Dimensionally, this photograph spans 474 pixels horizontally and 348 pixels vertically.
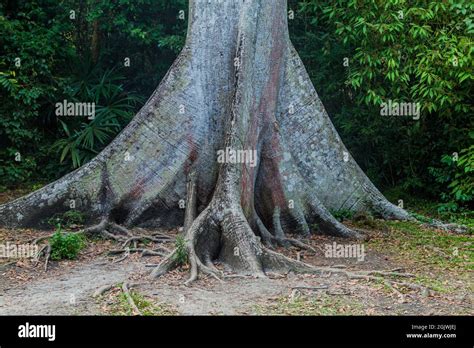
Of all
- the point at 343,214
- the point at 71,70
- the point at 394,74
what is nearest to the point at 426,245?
the point at 343,214

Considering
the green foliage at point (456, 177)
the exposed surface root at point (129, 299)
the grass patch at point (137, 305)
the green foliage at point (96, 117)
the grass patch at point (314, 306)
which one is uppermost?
the green foliage at point (96, 117)

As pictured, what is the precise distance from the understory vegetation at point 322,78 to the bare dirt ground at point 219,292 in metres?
4.25

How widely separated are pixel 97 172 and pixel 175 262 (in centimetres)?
277

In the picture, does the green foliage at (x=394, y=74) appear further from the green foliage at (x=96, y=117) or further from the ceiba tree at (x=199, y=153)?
the green foliage at (x=96, y=117)

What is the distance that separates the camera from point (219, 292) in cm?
726

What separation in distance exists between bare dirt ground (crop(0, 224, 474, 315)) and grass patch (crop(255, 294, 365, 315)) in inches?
0.4

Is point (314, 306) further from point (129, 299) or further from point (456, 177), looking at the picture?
point (456, 177)

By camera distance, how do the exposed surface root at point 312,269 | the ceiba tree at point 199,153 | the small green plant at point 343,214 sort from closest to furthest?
1. the exposed surface root at point 312,269
2. the ceiba tree at point 199,153
3. the small green plant at point 343,214

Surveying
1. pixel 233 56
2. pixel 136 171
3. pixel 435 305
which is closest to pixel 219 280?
pixel 435 305

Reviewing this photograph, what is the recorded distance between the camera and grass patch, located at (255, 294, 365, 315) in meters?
6.64

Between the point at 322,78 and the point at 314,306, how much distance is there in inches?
328

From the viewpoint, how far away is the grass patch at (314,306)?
261 inches

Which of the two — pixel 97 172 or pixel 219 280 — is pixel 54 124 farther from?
pixel 219 280

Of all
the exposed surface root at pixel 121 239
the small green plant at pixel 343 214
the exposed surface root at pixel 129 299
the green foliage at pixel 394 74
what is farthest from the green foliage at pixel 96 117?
the exposed surface root at pixel 129 299
